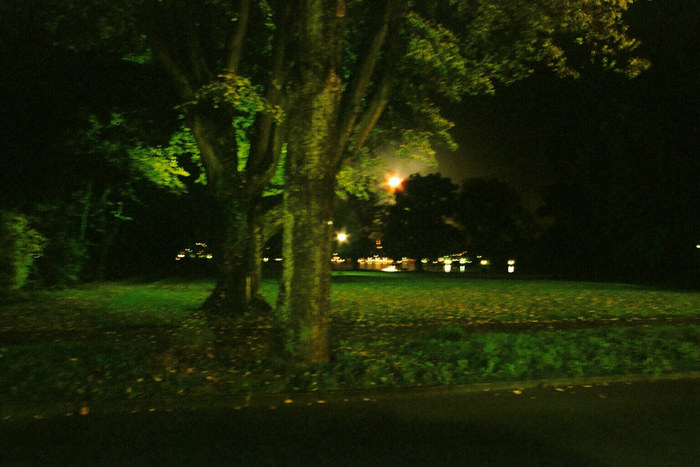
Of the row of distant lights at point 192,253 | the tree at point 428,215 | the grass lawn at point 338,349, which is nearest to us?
the grass lawn at point 338,349

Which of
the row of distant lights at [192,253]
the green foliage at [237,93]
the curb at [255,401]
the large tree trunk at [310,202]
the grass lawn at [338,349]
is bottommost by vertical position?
the curb at [255,401]

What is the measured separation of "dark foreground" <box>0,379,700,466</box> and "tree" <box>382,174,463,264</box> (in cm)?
4893

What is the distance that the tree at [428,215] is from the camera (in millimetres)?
56219

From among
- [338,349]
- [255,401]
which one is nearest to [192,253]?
[338,349]

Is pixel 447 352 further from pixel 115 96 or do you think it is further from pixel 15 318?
pixel 115 96

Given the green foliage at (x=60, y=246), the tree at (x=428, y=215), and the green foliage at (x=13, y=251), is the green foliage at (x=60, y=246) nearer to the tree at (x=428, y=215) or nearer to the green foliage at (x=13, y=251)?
the green foliage at (x=13, y=251)

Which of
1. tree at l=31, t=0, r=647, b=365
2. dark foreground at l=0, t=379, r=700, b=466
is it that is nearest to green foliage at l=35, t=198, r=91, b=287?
tree at l=31, t=0, r=647, b=365

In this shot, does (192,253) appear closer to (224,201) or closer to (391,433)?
(224,201)

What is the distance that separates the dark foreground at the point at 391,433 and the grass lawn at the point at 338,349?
0.65 meters

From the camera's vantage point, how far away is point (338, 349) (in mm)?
9508

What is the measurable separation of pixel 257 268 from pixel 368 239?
157 feet

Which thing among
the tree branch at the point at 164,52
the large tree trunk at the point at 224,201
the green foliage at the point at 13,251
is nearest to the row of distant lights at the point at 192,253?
the green foliage at the point at 13,251

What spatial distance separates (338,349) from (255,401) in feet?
8.17

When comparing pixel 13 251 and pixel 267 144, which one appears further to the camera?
pixel 13 251
